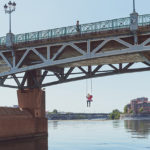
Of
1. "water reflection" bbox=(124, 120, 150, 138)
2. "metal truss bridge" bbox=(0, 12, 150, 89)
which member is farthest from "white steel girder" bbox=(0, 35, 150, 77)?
"water reflection" bbox=(124, 120, 150, 138)

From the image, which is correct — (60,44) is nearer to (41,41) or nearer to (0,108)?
(41,41)

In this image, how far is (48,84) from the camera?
1596 inches

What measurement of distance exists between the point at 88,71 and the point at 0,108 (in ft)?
37.3

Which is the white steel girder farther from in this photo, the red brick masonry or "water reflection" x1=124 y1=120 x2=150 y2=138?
"water reflection" x1=124 y1=120 x2=150 y2=138

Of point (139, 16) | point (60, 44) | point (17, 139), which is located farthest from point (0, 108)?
point (139, 16)

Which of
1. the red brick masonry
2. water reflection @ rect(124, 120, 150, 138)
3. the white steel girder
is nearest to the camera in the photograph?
the white steel girder

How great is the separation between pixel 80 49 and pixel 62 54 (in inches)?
233

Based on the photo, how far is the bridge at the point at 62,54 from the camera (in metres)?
30.3

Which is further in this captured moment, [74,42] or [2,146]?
[74,42]

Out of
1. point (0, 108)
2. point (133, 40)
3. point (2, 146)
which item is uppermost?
point (133, 40)

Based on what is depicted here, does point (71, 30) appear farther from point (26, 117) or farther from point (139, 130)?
point (139, 130)

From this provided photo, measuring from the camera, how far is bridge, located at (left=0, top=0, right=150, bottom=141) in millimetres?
30312

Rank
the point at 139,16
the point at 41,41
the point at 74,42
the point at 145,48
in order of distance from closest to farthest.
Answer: the point at 145,48
the point at 139,16
the point at 74,42
the point at 41,41

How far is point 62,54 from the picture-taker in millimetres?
37625
